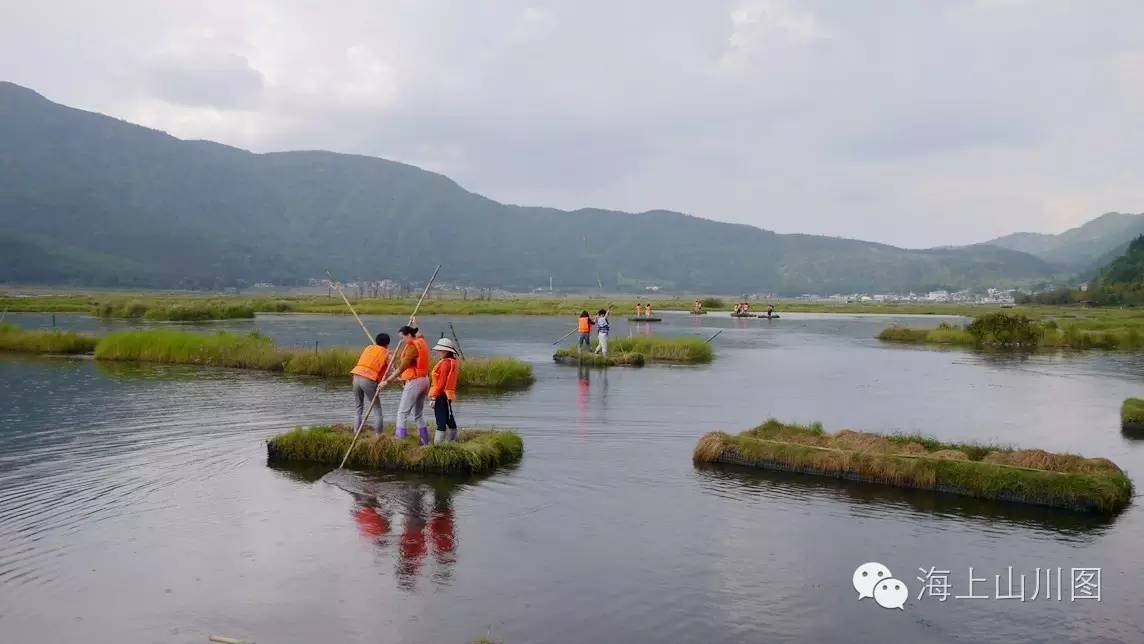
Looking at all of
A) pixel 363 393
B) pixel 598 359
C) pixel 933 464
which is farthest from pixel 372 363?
pixel 598 359

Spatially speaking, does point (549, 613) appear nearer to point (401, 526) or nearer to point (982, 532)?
point (401, 526)

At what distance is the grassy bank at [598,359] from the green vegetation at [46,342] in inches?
823

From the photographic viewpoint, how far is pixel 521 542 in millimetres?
11531

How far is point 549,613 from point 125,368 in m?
28.3

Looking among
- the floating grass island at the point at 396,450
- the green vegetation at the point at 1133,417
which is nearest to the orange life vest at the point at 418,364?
the floating grass island at the point at 396,450

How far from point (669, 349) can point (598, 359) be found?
5.65m

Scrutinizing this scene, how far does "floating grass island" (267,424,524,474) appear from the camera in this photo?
1519cm

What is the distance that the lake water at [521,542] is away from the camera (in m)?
8.98

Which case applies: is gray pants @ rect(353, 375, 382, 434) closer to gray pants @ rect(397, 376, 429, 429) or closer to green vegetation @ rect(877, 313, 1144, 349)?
gray pants @ rect(397, 376, 429, 429)

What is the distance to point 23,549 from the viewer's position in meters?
10.8

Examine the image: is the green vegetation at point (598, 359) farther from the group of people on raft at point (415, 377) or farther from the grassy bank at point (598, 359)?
the group of people on raft at point (415, 377)

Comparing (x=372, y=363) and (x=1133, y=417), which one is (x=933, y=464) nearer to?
(x=372, y=363)

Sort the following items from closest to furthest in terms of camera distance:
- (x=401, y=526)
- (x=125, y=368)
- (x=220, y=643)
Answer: (x=220, y=643) → (x=401, y=526) → (x=125, y=368)

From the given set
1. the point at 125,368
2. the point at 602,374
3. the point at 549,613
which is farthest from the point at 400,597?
the point at 125,368
